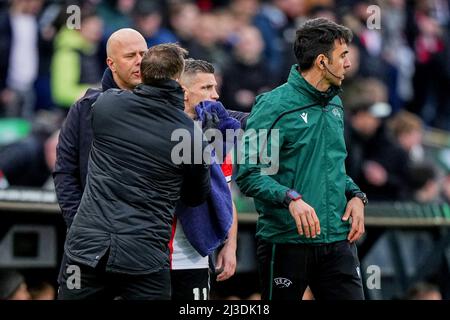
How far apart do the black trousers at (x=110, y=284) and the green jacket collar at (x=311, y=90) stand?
125 cm

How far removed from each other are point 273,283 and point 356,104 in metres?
6.72

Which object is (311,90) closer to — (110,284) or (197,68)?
(197,68)

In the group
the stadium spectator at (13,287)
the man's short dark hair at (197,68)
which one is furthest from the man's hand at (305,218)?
the stadium spectator at (13,287)

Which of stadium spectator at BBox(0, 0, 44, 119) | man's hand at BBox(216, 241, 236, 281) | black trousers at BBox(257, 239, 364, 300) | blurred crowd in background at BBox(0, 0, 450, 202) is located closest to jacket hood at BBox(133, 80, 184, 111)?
black trousers at BBox(257, 239, 364, 300)

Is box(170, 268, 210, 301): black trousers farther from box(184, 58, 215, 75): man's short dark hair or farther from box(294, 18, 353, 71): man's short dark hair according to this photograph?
box(294, 18, 353, 71): man's short dark hair

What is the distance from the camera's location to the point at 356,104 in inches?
515

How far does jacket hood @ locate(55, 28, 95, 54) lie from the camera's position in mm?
11633

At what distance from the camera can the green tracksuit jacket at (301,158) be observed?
6.47 metres

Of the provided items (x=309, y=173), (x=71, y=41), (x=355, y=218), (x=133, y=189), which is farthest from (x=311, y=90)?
(x=71, y=41)

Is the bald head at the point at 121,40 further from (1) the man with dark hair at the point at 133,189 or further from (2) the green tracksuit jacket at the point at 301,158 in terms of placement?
(2) the green tracksuit jacket at the point at 301,158

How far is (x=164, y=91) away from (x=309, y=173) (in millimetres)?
950

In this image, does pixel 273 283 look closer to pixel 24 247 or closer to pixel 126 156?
pixel 126 156

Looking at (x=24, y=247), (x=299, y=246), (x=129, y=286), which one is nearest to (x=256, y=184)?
(x=299, y=246)

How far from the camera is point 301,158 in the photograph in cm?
650
